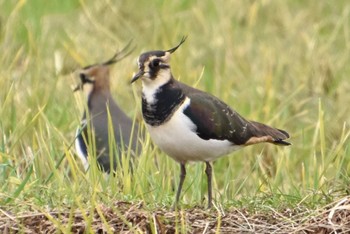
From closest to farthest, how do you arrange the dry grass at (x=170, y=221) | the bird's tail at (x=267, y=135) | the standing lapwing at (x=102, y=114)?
1. the dry grass at (x=170, y=221)
2. the bird's tail at (x=267, y=135)
3. the standing lapwing at (x=102, y=114)

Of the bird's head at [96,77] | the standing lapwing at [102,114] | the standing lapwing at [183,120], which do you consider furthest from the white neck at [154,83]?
the bird's head at [96,77]

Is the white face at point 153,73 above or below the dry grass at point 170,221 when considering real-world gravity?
above

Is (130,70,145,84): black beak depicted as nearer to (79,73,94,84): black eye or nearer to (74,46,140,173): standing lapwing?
(74,46,140,173): standing lapwing

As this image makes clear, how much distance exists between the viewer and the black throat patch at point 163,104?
18.4 feet

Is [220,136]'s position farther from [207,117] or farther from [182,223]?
[182,223]

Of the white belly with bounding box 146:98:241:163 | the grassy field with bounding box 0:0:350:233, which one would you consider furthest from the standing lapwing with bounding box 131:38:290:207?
the grassy field with bounding box 0:0:350:233

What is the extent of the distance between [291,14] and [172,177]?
179 inches

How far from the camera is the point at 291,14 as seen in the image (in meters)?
10.7

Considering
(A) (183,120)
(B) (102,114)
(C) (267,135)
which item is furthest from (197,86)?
(A) (183,120)

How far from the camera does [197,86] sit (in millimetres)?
7648

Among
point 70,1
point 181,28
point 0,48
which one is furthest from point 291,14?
point 0,48

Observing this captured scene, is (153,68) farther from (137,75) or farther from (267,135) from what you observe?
Answer: (267,135)

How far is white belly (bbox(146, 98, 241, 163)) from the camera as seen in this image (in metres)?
5.56

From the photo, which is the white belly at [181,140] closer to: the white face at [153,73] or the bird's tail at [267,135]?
the white face at [153,73]
